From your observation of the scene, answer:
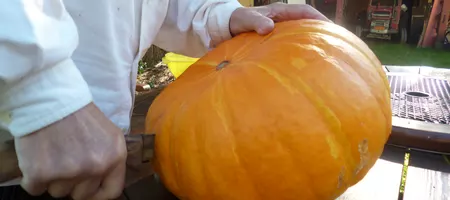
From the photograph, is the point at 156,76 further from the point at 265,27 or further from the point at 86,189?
the point at 86,189

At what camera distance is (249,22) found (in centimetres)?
95

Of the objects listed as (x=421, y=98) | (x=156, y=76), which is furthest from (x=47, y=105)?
(x=156, y=76)

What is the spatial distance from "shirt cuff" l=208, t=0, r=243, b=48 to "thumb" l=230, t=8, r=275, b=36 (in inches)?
0.6

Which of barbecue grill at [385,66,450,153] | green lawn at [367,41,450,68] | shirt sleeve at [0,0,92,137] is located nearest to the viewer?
shirt sleeve at [0,0,92,137]

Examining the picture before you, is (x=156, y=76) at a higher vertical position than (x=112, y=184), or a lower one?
lower

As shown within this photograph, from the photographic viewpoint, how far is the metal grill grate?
4.29 ft

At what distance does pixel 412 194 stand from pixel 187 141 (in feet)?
1.71

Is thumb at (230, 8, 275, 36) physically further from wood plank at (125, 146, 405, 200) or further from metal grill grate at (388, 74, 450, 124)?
metal grill grate at (388, 74, 450, 124)

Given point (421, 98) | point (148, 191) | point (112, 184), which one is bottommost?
point (421, 98)

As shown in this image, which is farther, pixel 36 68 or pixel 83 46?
pixel 83 46

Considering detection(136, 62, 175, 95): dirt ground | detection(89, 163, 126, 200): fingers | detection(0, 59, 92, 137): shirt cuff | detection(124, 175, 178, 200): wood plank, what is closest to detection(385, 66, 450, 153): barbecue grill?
detection(124, 175, 178, 200): wood plank

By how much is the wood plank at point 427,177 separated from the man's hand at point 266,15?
0.42m

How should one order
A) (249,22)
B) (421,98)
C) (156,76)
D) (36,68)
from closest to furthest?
(36,68)
(249,22)
(421,98)
(156,76)

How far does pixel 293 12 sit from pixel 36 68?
0.64 m
